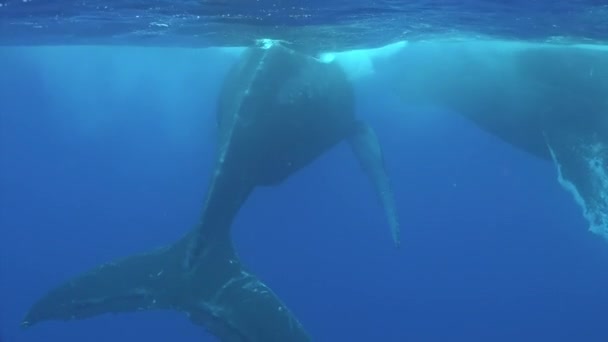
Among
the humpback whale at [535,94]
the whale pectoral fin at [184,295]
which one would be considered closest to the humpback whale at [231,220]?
the whale pectoral fin at [184,295]

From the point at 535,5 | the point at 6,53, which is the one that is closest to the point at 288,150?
the point at 535,5

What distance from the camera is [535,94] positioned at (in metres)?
17.2

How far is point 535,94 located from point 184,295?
36.8 ft

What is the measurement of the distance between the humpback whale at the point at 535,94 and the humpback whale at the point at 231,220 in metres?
4.48

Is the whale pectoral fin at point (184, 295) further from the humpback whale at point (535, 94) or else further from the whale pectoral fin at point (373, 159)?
the humpback whale at point (535, 94)

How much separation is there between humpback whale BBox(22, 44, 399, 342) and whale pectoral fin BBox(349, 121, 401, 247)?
0.19 ft

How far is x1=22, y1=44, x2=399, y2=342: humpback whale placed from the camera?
1253 centimetres

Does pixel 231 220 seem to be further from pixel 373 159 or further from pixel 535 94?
pixel 535 94

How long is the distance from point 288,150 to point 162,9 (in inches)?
211

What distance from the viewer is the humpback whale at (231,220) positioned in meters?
12.5

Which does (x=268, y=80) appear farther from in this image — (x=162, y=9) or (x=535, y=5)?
(x=535, y=5)

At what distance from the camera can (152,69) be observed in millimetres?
42469

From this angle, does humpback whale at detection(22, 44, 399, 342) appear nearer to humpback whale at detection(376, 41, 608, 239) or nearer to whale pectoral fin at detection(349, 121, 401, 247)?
whale pectoral fin at detection(349, 121, 401, 247)

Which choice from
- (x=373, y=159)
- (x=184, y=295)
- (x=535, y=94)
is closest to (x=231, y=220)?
(x=184, y=295)
